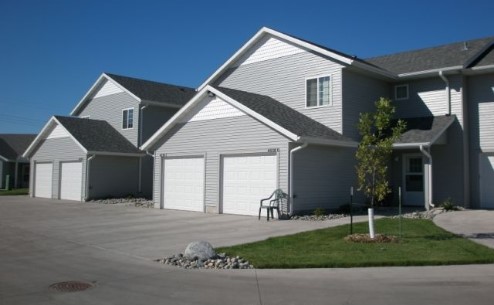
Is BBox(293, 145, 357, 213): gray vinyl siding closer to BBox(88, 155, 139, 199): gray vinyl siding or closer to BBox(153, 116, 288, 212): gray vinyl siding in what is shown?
BBox(153, 116, 288, 212): gray vinyl siding

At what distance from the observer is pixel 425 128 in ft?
65.2

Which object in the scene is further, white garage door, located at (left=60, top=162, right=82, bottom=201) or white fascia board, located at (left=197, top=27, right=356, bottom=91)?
white garage door, located at (left=60, top=162, right=82, bottom=201)

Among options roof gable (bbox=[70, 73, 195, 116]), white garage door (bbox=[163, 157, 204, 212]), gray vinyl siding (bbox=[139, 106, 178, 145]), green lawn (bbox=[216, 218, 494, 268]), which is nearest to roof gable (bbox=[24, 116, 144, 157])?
gray vinyl siding (bbox=[139, 106, 178, 145])

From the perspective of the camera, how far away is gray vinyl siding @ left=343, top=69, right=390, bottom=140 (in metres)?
20.0

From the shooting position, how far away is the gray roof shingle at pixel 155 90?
31.1 m

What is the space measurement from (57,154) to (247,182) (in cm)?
1657

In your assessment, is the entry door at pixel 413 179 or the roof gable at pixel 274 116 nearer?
the roof gable at pixel 274 116

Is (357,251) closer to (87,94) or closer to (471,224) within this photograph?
(471,224)

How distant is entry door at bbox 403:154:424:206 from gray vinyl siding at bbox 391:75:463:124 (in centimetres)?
203

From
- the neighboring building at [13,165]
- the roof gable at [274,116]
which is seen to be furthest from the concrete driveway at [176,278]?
the neighboring building at [13,165]

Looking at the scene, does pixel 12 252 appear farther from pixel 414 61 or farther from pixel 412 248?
pixel 414 61

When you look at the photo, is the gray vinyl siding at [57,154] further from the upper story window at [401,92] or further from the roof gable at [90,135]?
the upper story window at [401,92]

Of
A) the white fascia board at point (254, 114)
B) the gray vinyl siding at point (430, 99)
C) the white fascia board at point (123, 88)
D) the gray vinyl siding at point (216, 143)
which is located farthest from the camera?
the white fascia board at point (123, 88)

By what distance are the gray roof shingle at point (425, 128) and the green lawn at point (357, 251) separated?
629cm
